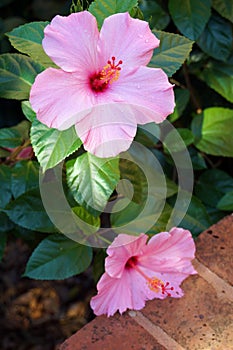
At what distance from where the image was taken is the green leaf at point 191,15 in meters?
1.59

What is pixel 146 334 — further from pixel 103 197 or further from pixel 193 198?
pixel 193 198

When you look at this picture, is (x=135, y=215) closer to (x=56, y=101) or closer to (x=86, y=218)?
(x=86, y=218)

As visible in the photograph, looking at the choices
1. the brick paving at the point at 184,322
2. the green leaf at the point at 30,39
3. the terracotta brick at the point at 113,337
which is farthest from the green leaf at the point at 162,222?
the green leaf at the point at 30,39

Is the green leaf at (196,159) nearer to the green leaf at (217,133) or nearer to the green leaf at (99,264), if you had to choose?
the green leaf at (217,133)

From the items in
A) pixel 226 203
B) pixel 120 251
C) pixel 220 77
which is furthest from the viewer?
pixel 220 77

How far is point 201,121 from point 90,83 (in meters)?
0.58

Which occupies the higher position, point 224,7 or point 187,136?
point 224,7

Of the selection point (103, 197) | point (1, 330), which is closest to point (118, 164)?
point (103, 197)

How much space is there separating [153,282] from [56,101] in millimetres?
386

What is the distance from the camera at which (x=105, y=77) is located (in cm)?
111

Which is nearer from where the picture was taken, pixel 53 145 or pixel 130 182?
pixel 53 145

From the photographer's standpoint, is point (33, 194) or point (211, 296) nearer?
point (211, 296)

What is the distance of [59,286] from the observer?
2.36 meters

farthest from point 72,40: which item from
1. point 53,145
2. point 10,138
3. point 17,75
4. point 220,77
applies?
point 220,77
